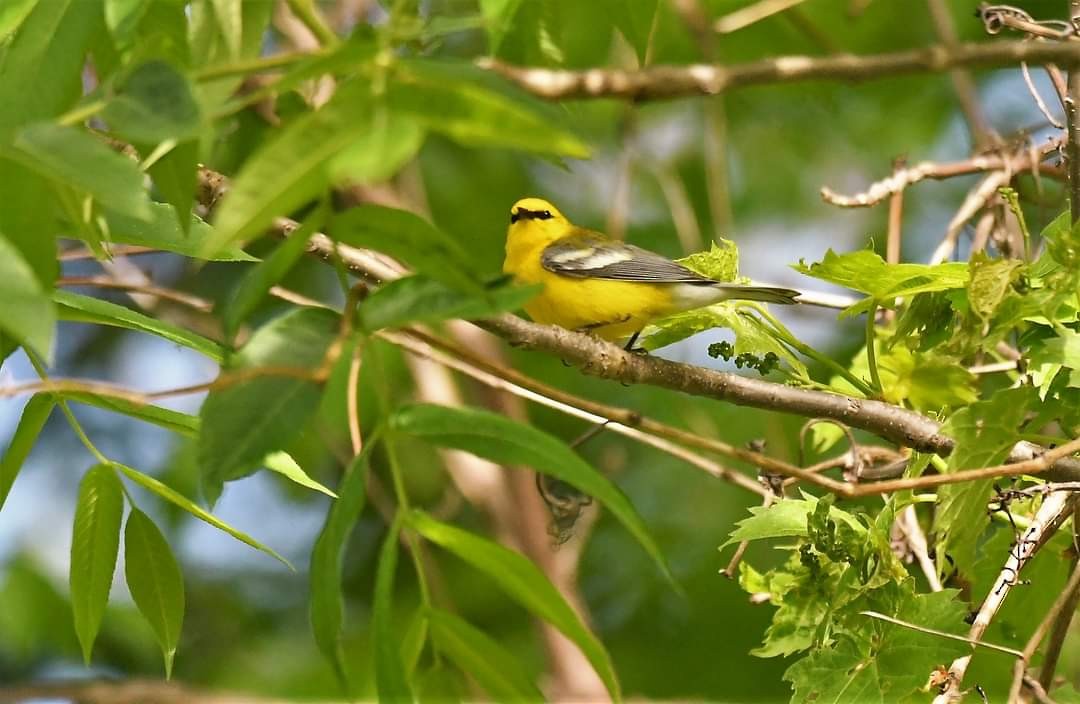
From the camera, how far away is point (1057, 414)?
194 cm

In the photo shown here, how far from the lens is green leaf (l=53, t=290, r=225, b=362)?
64.8 inches

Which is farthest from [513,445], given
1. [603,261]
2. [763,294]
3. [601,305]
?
[603,261]

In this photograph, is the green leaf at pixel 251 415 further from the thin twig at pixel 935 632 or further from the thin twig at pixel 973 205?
the thin twig at pixel 973 205

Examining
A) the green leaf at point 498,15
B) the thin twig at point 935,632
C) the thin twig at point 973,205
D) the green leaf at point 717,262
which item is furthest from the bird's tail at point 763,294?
the green leaf at point 498,15

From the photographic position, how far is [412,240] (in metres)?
1.11

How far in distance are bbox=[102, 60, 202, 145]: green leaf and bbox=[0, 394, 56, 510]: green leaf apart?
706 millimetres

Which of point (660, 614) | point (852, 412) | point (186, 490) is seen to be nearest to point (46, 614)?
point (186, 490)

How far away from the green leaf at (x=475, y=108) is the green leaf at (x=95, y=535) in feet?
2.95

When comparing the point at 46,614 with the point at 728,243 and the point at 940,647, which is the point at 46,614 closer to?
the point at 728,243

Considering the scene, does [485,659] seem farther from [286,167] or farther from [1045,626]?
[1045,626]

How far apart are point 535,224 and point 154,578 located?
101 inches

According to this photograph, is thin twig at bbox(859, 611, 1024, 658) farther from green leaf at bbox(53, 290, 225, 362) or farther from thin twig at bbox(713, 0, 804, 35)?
thin twig at bbox(713, 0, 804, 35)

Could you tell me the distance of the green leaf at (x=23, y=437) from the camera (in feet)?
5.28

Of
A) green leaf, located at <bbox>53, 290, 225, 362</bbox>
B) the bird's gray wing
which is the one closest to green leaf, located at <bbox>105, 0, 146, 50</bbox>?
green leaf, located at <bbox>53, 290, 225, 362</bbox>
